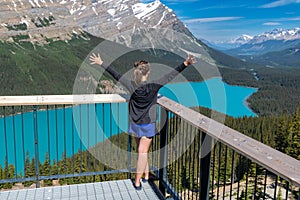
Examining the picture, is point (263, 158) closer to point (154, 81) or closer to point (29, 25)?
point (154, 81)

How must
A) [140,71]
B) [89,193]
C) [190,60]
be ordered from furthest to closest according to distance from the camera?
[89,193], [140,71], [190,60]

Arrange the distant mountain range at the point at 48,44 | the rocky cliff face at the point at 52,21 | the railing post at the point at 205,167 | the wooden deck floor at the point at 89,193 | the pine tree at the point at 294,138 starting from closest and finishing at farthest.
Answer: the railing post at the point at 205,167, the wooden deck floor at the point at 89,193, the pine tree at the point at 294,138, the distant mountain range at the point at 48,44, the rocky cliff face at the point at 52,21

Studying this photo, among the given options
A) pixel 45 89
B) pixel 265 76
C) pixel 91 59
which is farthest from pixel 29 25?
pixel 91 59

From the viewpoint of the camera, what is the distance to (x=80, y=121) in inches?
139

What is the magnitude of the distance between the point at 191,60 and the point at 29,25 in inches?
5293

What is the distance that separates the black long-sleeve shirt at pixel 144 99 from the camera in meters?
2.87

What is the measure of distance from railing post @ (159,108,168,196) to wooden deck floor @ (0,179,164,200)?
112 mm

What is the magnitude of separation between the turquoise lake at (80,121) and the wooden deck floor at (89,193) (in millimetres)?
490

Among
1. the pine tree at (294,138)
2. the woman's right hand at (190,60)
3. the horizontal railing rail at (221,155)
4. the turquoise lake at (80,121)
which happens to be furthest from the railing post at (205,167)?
the pine tree at (294,138)

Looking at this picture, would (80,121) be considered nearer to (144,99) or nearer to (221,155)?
(144,99)

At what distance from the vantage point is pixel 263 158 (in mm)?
1459

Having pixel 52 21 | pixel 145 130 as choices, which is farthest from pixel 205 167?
pixel 52 21

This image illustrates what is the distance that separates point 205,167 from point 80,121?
1765 millimetres

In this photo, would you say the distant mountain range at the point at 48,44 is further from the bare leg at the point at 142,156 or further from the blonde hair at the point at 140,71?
the blonde hair at the point at 140,71
